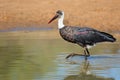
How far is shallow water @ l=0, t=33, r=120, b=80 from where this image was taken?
1262 cm

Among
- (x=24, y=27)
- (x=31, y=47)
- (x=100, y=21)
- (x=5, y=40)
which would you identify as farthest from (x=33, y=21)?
(x=31, y=47)

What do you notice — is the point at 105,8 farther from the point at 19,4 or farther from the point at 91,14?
the point at 19,4

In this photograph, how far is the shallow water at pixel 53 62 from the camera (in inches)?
497

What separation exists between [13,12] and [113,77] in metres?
15.9

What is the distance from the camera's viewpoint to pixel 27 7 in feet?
93.6

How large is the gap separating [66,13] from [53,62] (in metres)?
13.2

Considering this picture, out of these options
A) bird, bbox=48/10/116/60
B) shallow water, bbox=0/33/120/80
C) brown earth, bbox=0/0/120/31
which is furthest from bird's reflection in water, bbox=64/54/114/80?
brown earth, bbox=0/0/120/31

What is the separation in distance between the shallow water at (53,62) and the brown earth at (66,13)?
20.9ft

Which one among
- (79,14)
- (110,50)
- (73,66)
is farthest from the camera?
(79,14)

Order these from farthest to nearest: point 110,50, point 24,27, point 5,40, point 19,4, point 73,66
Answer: point 19,4 < point 24,27 < point 5,40 < point 110,50 < point 73,66

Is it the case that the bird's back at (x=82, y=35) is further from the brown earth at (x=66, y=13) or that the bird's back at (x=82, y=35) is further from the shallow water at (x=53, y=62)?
the brown earth at (x=66, y=13)

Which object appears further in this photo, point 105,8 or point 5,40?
point 105,8

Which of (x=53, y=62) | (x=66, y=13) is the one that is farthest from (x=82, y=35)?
(x=66, y=13)

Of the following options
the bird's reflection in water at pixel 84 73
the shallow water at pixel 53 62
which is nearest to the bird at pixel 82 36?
the shallow water at pixel 53 62
